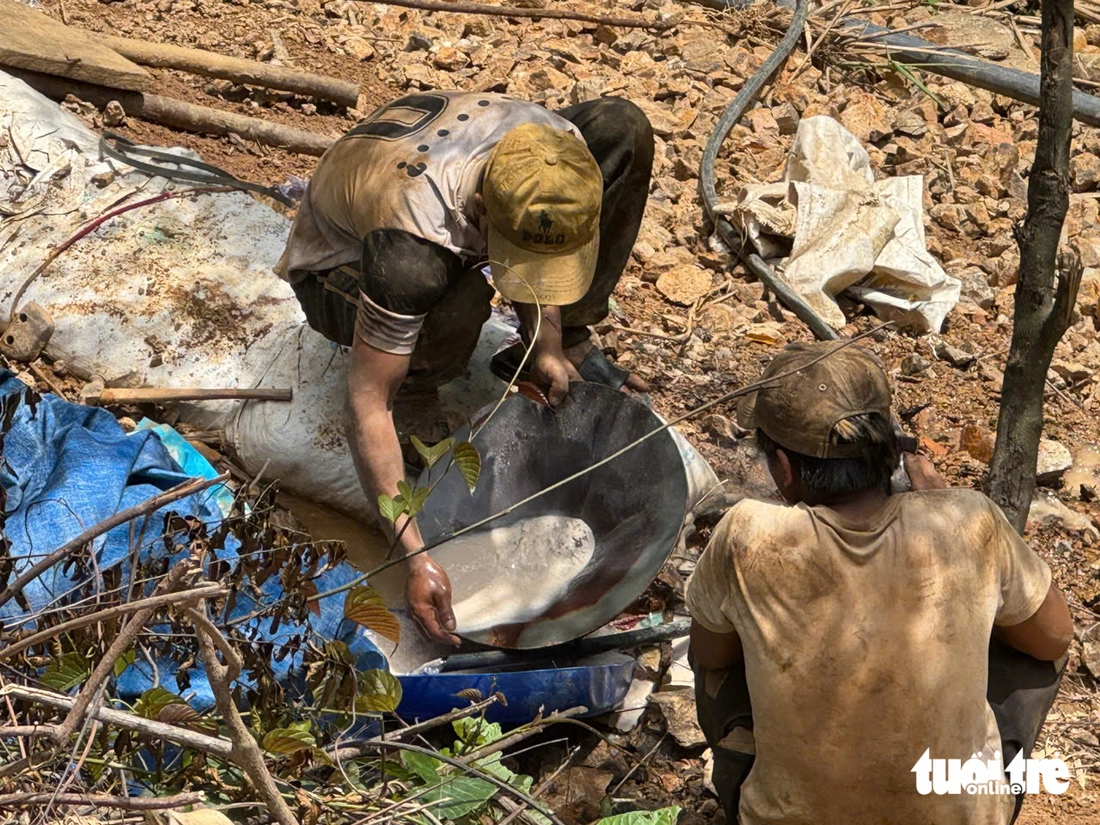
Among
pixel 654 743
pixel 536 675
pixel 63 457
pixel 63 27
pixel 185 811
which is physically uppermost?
pixel 63 27

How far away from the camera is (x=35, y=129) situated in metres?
4.28

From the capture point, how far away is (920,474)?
2.70 meters

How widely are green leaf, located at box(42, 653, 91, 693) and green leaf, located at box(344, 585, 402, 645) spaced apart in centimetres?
46

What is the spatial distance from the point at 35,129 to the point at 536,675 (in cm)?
245

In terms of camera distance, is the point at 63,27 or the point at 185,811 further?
the point at 63,27

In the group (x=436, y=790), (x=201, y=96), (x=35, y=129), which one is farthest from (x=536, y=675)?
(x=201, y=96)

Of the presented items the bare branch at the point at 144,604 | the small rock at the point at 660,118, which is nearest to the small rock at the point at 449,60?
the small rock at the point at 660,118

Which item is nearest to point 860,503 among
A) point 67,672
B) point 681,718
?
point 681,718

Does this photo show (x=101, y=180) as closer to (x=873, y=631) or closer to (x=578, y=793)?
(x=578, y=793)

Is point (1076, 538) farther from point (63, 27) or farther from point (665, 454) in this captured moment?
point (63, 27)

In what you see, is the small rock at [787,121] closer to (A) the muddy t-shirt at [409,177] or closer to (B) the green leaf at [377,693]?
(A) the muddy t-shirt at [409,177]

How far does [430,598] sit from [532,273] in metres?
0.77

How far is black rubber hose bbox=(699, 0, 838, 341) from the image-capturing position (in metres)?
4.54

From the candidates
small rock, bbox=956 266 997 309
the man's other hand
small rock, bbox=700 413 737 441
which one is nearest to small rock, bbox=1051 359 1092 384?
small rock, bbox=956 266 997 309
